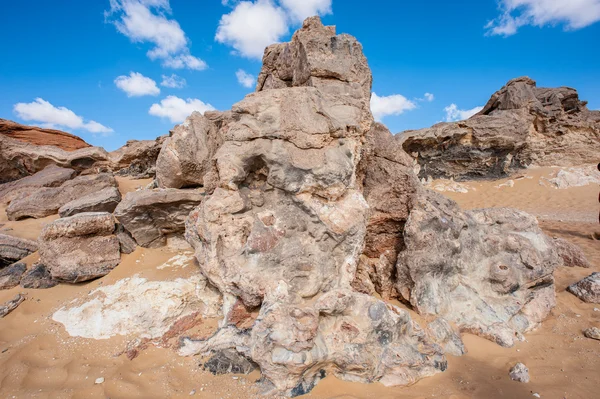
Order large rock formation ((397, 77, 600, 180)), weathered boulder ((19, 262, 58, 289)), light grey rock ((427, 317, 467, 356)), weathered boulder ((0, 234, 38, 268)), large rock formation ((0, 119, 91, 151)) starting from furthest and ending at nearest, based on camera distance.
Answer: large rock formation ((397, 77, 600, 180)) → large rock formation ((0, 119, 91, 151)) → weathered boulder ((0, 234, 38, 268)) → weathered boulder ((19, 262, 58, 289)) → light grey rock ((427, 317, 467, 356))

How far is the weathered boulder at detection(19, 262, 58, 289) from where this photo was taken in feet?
11.4

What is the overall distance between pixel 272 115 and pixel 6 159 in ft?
35.1

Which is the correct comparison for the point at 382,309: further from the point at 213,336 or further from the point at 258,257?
the point at 213,336

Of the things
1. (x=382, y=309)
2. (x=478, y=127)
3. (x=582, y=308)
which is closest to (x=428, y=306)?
(x=382, y=309)

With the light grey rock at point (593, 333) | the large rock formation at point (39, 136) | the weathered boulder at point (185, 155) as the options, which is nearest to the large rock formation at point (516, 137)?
the weathered boulder at point (185, 155)

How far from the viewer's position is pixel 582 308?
339 centimetres

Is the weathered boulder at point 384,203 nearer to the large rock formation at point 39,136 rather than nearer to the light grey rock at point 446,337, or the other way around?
the light grey rock at point 446,337

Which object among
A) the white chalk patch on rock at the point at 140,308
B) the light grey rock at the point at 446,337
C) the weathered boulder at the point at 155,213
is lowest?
the light grey rock at the point at 446,337

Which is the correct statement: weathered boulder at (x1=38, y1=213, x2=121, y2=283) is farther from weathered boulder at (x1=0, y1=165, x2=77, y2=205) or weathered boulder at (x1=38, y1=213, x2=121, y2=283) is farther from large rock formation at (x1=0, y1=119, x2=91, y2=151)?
large rock formation at (x1=0, y1=119, x2=91, y2=151)

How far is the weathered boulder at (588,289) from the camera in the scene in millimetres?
3490

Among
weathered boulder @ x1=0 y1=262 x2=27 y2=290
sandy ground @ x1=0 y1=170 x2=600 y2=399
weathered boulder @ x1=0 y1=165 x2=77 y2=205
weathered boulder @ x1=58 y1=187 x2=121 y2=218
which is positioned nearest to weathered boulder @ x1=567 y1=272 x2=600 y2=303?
sandy ground @ x1=0 y1=170 x2=600 y2=399

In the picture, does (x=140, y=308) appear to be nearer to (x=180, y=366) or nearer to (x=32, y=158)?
(x=180, y=366)

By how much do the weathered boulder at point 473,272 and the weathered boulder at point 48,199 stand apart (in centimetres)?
624

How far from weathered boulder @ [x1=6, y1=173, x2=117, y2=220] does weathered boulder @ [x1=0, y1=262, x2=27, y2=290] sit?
2423 mm
